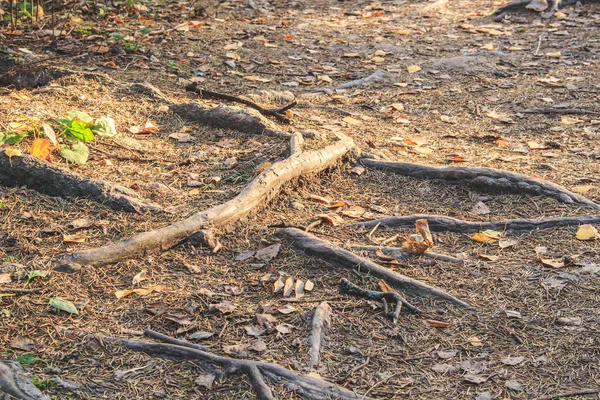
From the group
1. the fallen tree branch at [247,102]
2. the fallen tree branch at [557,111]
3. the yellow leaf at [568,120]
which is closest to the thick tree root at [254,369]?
the fallen tree branch at [247,102]

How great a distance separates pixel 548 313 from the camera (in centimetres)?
355

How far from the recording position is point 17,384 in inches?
111

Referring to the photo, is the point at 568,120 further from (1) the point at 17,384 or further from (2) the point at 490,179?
(1) the point at 17,384

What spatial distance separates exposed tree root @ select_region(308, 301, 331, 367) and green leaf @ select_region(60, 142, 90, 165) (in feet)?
6.90

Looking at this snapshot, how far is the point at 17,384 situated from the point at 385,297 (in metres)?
1.80

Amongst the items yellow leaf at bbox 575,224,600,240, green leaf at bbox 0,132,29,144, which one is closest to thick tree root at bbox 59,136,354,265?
green leaf at bbox 0,132,29,144

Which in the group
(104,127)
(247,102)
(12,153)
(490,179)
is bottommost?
(490,179)

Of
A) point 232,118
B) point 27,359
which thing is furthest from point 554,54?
point 27,359

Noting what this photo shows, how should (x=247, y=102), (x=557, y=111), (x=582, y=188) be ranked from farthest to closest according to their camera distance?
1. (x=557, y=111)
2. (x=247, y=102)
3. (x=582, y=188)

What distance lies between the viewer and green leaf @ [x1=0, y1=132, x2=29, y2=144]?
4.50 metres

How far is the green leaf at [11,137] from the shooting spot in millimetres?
4504

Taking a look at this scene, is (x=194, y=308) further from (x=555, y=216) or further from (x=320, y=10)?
(x=320, y=10)

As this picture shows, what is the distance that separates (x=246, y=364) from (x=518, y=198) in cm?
251

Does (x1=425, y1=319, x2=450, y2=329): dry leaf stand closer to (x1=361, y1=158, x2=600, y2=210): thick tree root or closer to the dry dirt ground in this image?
the dry dirt ground
